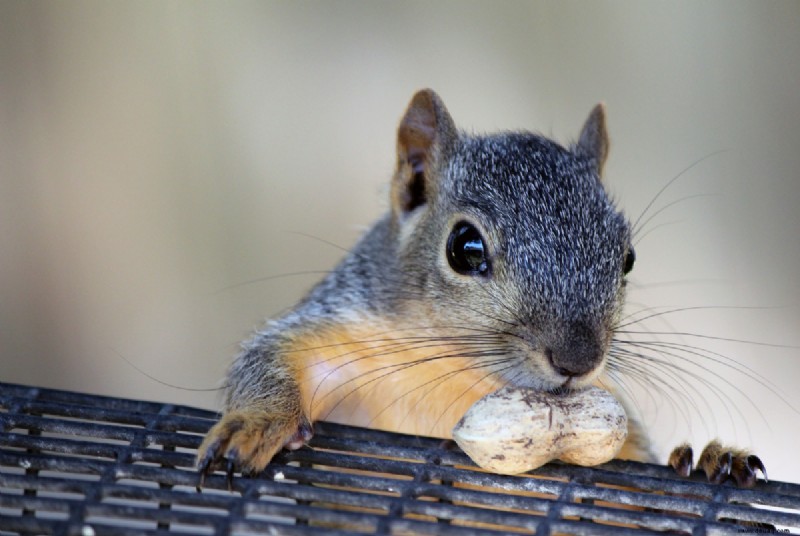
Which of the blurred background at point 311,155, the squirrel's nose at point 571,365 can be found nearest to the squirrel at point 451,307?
the squirrel's nose at point 571,365

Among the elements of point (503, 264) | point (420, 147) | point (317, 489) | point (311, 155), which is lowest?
point (317, 489)

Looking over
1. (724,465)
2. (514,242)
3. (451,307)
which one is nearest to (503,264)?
(514,242)

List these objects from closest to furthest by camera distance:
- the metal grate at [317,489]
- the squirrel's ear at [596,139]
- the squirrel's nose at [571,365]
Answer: the metal grate at [317,489] < the squirrel's nose at [571,365] < the squirrel's ear at [596,139]

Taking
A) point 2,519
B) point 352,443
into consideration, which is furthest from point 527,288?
point 2,519

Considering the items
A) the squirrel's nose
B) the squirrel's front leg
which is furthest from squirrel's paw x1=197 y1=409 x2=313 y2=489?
the squirrel's nose

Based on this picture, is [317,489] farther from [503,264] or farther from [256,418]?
[503,264]

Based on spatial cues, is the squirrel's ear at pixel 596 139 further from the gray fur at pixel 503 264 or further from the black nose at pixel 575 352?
the black nose at pixel 575 352
